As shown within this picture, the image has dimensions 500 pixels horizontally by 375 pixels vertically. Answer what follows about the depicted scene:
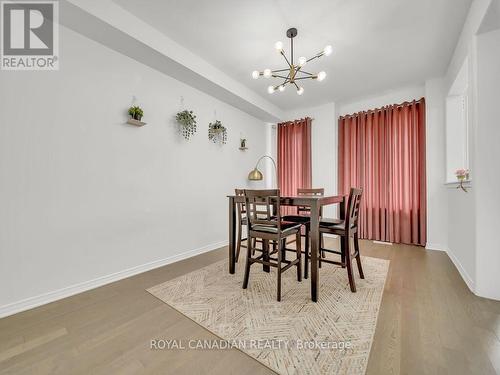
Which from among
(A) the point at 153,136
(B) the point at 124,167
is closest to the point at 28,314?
(B) the point at 124,167

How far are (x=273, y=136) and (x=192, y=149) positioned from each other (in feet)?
8.13

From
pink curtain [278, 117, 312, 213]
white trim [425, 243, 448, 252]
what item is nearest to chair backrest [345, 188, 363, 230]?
white trim [425, 243, 448, 252]

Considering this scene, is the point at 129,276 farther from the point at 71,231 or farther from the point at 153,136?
the point at 153,136

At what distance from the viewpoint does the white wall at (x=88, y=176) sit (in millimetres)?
1803

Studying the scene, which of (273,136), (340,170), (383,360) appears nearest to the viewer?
(383,360)

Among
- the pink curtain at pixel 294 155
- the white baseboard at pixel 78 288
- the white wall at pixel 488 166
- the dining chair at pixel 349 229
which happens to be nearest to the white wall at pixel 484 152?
the white wall at pixel 488 166

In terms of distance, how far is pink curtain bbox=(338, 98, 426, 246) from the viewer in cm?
353

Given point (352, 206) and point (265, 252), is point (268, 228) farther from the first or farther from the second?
point (352, 206)

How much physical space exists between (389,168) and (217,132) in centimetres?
298

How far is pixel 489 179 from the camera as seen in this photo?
1.92m

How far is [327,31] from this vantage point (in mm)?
2342

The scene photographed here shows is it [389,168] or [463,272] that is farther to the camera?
[389,168]

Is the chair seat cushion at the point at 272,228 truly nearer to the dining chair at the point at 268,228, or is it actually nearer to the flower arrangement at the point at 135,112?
the dining chair at the point at 268,228

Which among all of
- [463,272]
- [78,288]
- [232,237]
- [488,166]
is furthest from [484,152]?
[78,288]
